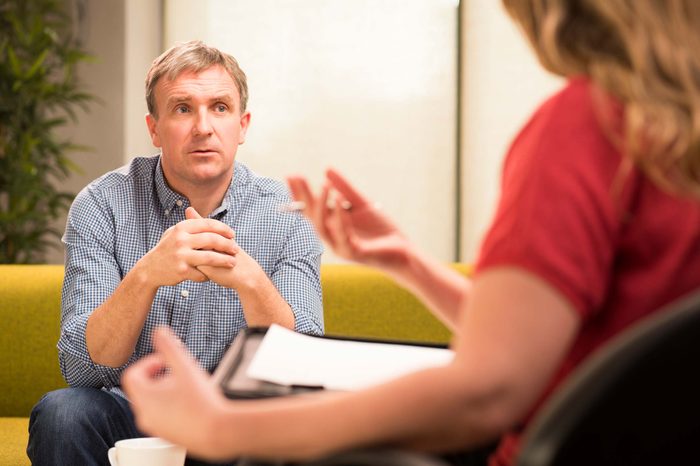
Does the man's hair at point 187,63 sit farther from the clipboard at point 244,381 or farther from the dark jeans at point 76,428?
the clipboard at point 244,381

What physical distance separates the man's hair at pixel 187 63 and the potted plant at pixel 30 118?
1.93 m

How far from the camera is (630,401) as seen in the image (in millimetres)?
609

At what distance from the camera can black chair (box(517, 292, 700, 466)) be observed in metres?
0.59

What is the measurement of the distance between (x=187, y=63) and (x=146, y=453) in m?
1.19

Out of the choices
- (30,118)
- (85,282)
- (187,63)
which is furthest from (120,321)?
(30,118)

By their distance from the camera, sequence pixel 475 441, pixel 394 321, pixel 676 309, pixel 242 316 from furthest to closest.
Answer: pixel 394 321 → pixel 242 316 → pixel 475 441 → pixel 676 309

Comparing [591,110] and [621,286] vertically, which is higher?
[591,110]

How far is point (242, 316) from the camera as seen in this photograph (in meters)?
2.20

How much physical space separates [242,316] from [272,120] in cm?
175

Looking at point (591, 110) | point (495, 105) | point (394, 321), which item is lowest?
point (394, 321)

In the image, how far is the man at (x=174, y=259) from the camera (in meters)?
1.93

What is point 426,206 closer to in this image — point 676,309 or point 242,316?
point 242,316

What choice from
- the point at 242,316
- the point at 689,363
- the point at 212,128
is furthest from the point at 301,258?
the point at 689,363

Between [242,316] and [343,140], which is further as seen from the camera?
[343,140]
